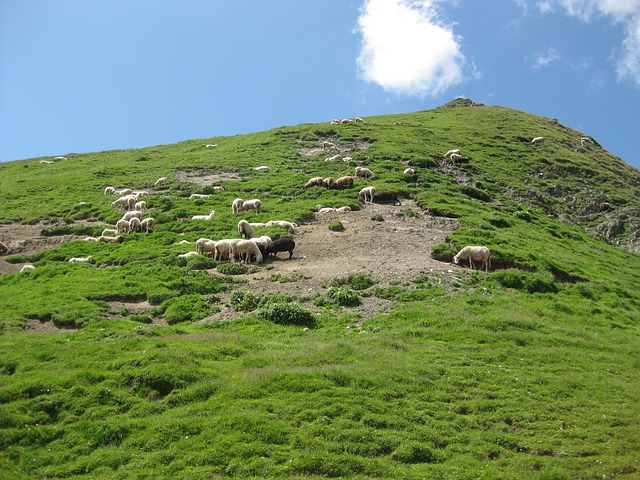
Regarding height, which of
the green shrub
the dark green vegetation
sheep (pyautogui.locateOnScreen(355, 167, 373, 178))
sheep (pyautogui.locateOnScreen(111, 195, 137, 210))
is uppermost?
sheep (pyautogui.locateOnScreen(355, 167, 373, 178))

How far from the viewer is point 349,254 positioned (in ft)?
96.6

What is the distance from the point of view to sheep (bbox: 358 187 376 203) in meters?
41.4

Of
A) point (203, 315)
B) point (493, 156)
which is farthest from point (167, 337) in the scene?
point (493, 156)

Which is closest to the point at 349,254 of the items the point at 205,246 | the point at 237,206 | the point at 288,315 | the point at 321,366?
the point at 205,246

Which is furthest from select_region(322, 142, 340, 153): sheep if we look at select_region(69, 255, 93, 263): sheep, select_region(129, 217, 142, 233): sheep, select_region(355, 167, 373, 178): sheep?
select_region(69, 255, 93, 263): sheep

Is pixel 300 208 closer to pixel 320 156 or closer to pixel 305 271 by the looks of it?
pixel 305 271

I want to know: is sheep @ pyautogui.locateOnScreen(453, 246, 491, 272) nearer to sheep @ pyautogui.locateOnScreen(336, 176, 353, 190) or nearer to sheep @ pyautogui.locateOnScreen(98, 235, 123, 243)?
sheep @ pyautogui.locateOnScreen(336, 176, 353, 190)

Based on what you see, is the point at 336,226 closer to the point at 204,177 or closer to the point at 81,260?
the point at 81,260

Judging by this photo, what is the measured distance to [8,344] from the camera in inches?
719

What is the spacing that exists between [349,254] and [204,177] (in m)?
29.6

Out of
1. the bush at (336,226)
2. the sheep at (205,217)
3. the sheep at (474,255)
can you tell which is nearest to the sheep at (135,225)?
the sheep at (205,217)

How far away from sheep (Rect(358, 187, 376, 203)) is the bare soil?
125 centimetres

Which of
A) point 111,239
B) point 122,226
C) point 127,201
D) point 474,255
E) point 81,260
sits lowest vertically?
point 81,260

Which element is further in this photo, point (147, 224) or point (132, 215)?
point (132, 215)
